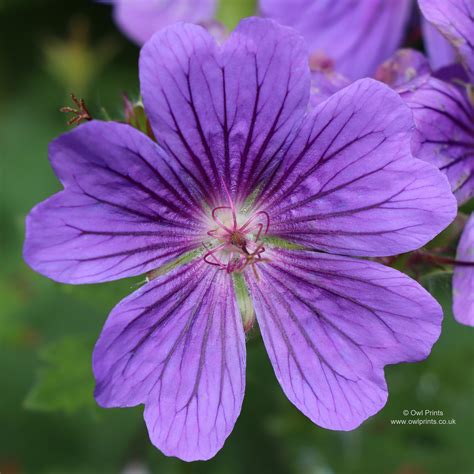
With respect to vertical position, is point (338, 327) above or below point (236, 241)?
below

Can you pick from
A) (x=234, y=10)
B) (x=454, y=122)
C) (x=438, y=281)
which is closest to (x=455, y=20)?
(x=454, y=122)

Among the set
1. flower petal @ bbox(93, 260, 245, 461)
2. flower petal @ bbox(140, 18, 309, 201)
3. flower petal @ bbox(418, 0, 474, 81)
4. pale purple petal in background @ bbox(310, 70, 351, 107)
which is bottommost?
flower petal @ bbox(93, 260, 245, 461)

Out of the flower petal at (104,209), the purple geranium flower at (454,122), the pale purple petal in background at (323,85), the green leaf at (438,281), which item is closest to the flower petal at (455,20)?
the purple geranium flower at (454,122)

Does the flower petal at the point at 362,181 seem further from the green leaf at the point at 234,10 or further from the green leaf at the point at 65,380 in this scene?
the green leaf at the point at 234,10

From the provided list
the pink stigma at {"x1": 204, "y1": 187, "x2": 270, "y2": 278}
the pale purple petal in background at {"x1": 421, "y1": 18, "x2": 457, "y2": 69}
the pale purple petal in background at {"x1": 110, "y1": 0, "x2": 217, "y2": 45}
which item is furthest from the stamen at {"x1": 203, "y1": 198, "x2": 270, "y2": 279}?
the pale purple petal in background at {"x1": 110, "y1": 0, "x2": 217, "y2": 45}

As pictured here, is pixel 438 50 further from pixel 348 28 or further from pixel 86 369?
pixel 86 369

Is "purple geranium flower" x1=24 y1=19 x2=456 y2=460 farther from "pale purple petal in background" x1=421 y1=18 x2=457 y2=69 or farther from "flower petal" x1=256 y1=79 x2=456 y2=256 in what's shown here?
"pale purple petal in background" x1=421 y1=18 x2=457 y2=69

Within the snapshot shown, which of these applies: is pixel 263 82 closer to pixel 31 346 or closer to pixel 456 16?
pixel 456 16
